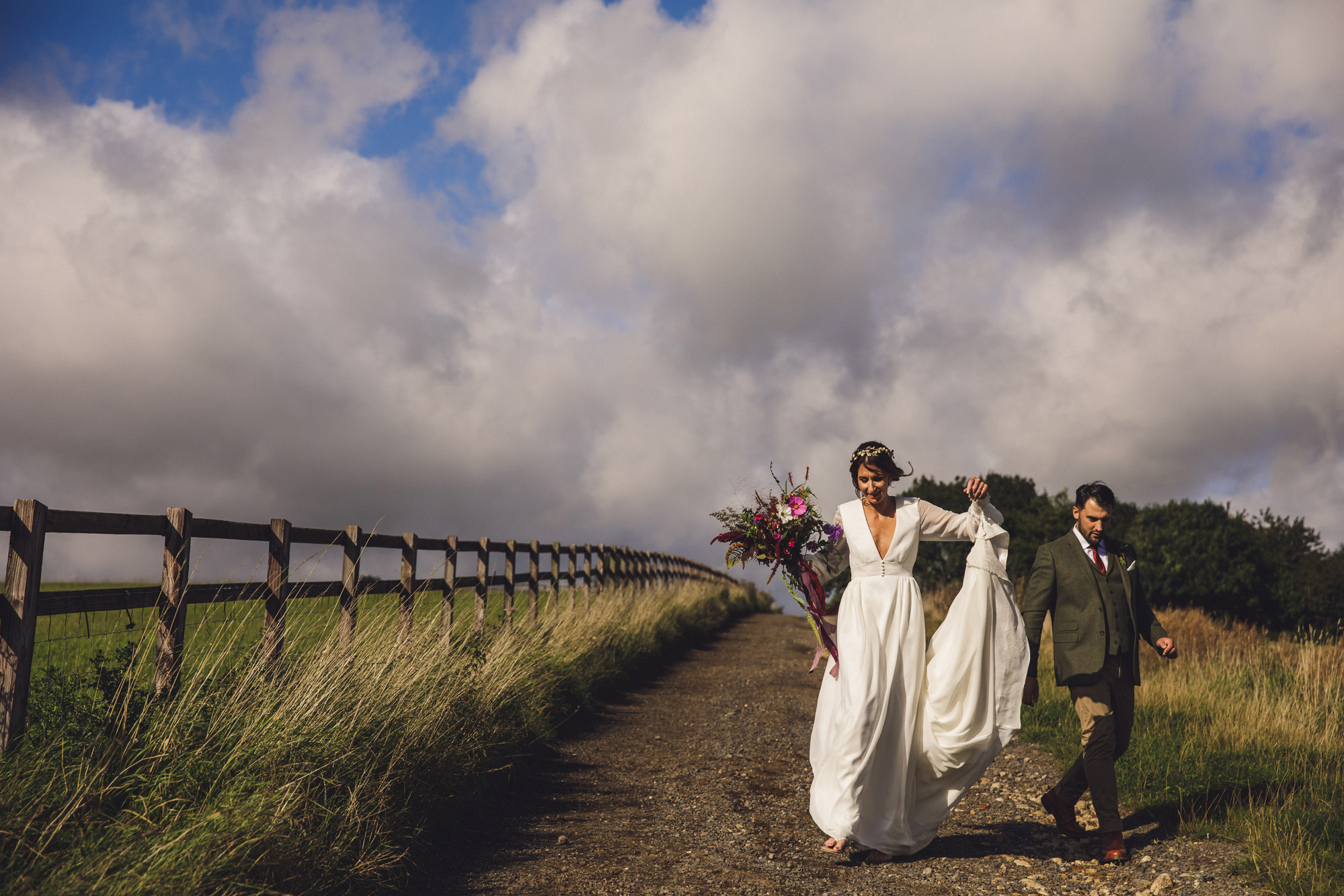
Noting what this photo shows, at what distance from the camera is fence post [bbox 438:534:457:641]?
366 inches

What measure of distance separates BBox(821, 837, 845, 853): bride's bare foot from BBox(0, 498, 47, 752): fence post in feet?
13.2

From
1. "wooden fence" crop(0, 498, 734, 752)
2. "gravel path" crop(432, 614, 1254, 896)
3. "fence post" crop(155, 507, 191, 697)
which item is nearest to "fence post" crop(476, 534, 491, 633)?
"wooden fence" crop(0, 498, 734, 752)

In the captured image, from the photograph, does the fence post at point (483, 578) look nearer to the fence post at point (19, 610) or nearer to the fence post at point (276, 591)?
the fence post at point (276, 591)

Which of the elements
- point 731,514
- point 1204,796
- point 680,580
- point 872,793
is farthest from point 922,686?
point 680,580

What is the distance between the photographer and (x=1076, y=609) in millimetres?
5273

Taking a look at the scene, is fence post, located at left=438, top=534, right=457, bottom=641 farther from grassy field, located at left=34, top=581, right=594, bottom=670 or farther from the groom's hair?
the groom's hair

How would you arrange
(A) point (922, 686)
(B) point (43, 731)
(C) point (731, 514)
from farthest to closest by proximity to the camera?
(C) point (731, 514) → (A) point (922, 686) → (B) point (43, 731)

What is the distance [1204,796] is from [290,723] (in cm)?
582

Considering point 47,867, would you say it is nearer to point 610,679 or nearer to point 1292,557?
point 610,679

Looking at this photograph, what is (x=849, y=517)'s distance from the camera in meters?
5.24

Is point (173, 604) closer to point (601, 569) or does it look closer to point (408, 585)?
point (408, 585)

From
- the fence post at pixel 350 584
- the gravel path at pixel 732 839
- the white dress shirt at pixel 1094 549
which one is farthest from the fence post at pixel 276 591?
the white dress shirt at pixel 1094 549

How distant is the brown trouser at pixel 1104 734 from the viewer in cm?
504

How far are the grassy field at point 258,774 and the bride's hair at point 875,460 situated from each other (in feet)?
9.66
